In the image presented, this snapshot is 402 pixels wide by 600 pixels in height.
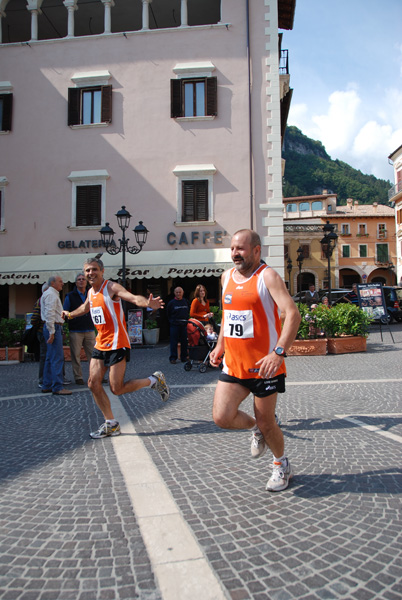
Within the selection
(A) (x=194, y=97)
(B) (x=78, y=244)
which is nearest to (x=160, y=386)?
(B) (x=78, y=244)

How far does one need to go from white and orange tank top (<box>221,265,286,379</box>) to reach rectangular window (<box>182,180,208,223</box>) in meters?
13.8

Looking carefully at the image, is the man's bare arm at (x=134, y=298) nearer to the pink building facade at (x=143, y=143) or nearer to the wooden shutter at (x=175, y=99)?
the pink building facade at (x=143, y=143)

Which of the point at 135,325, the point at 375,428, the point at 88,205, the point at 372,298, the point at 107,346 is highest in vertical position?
the point at 88,205

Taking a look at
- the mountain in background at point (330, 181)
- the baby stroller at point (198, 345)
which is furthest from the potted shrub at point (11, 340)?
the mountain in background at point (330, 181)

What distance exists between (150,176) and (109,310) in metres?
13.1

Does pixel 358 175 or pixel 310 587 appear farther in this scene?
pixel 358 175

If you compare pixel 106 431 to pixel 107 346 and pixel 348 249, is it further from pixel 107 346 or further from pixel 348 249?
pixel 348 249

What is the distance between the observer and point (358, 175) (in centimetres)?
10850

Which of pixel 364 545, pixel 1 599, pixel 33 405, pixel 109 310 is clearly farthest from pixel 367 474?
pixel 33 405

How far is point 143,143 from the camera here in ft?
55.1

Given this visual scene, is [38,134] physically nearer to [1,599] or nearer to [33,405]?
[33,405]

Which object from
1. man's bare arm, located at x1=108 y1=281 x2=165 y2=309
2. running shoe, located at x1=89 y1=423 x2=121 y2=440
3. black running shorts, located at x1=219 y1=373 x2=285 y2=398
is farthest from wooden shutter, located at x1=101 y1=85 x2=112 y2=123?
black running shorts, located at x1=219 y1=373 x2=285 y2=398

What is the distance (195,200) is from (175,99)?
398 centimetres

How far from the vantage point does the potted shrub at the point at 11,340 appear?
11.1 metres
